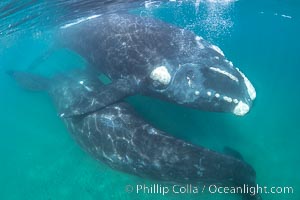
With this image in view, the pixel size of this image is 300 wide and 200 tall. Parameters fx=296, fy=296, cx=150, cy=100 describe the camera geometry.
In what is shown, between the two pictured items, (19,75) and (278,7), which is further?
(278,7)

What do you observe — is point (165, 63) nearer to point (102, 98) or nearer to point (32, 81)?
point (102, 98)

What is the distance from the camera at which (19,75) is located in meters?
18.8

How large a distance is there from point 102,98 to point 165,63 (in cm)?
308

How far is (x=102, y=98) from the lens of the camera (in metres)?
12.3

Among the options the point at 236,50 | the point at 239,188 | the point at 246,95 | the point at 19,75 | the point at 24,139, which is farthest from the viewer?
the point at 236,50

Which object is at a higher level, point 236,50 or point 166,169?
point 166,169

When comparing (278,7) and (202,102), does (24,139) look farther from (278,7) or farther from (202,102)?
(278,7)

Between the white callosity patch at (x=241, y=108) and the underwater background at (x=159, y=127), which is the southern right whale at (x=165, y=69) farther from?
the underwater background at (x=159, y=127)

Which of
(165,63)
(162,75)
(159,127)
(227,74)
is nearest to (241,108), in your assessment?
(227,74)

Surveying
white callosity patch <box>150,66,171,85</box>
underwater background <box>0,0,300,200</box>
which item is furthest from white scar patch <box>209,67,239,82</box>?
underwater background <box>0,0,300,200</box>

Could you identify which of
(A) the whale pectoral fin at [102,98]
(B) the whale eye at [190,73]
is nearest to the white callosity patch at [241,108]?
(B) the whale eye at [190,73]

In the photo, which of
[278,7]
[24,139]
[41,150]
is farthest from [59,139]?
[278,7]

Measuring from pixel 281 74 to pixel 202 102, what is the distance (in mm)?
9595

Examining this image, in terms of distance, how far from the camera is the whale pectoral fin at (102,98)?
39.9 feet
